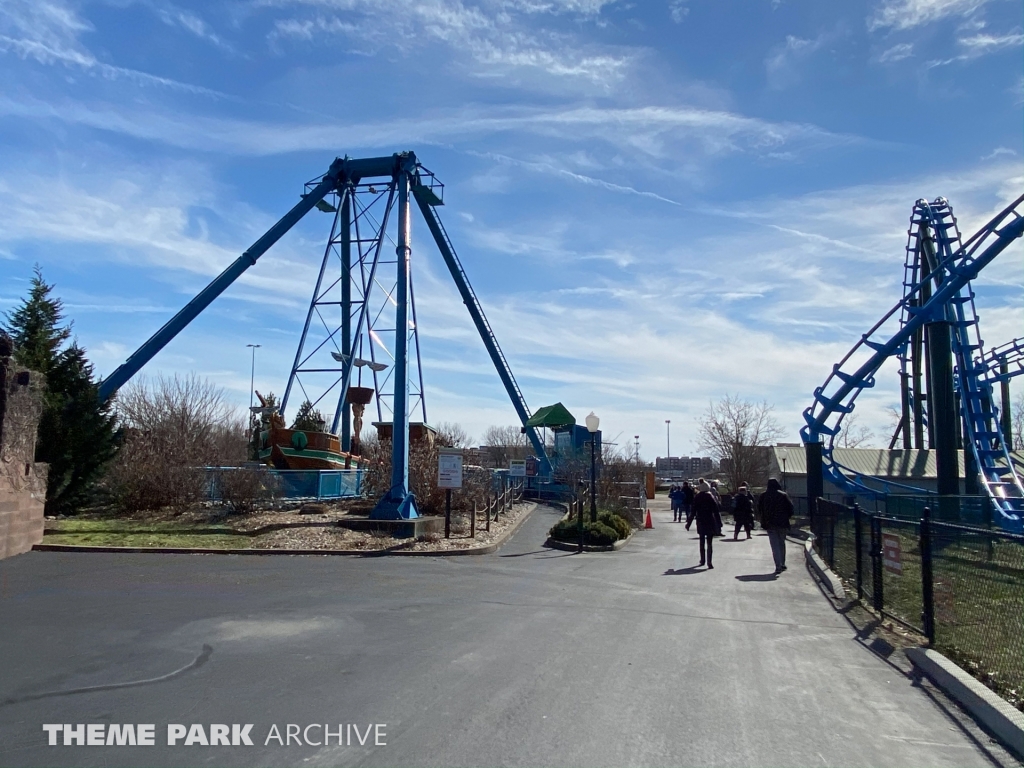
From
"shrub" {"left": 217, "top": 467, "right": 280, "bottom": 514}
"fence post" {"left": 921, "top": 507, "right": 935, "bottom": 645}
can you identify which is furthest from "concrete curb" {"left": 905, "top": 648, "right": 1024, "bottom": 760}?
"shrub" {"left": 217, "top": 467, "right": 280, "bottom": 514}

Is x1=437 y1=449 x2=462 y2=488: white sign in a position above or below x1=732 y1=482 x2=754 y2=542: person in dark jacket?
above

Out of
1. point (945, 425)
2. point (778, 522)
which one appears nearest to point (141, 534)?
point (778, 522)

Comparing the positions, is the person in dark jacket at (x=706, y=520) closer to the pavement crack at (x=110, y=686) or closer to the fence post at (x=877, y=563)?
the fence post at (x=877, y=563)

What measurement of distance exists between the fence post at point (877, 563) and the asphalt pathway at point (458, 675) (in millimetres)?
570

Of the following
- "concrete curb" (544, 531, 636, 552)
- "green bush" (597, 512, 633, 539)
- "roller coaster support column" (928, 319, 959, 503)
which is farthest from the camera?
"roller coaster support column" (928, 319, 959, 503)

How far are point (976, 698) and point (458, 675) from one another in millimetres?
4113

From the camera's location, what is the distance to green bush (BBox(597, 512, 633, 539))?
71.9 ft

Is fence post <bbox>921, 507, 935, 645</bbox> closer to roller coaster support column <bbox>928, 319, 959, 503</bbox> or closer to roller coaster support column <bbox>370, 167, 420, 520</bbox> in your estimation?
roller coaster support column <bbox>370, 167, 420, 520</bbox>

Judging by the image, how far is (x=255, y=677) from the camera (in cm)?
687

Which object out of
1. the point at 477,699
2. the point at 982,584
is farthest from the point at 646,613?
the point at 477,699

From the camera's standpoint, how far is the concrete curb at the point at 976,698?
5.77m

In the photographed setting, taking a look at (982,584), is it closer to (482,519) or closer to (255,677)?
(255,677)

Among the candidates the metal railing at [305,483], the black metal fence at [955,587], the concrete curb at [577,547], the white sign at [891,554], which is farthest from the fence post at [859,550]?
the metal railing at [305,483]

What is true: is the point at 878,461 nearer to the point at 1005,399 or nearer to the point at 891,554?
the point at 1005,399
